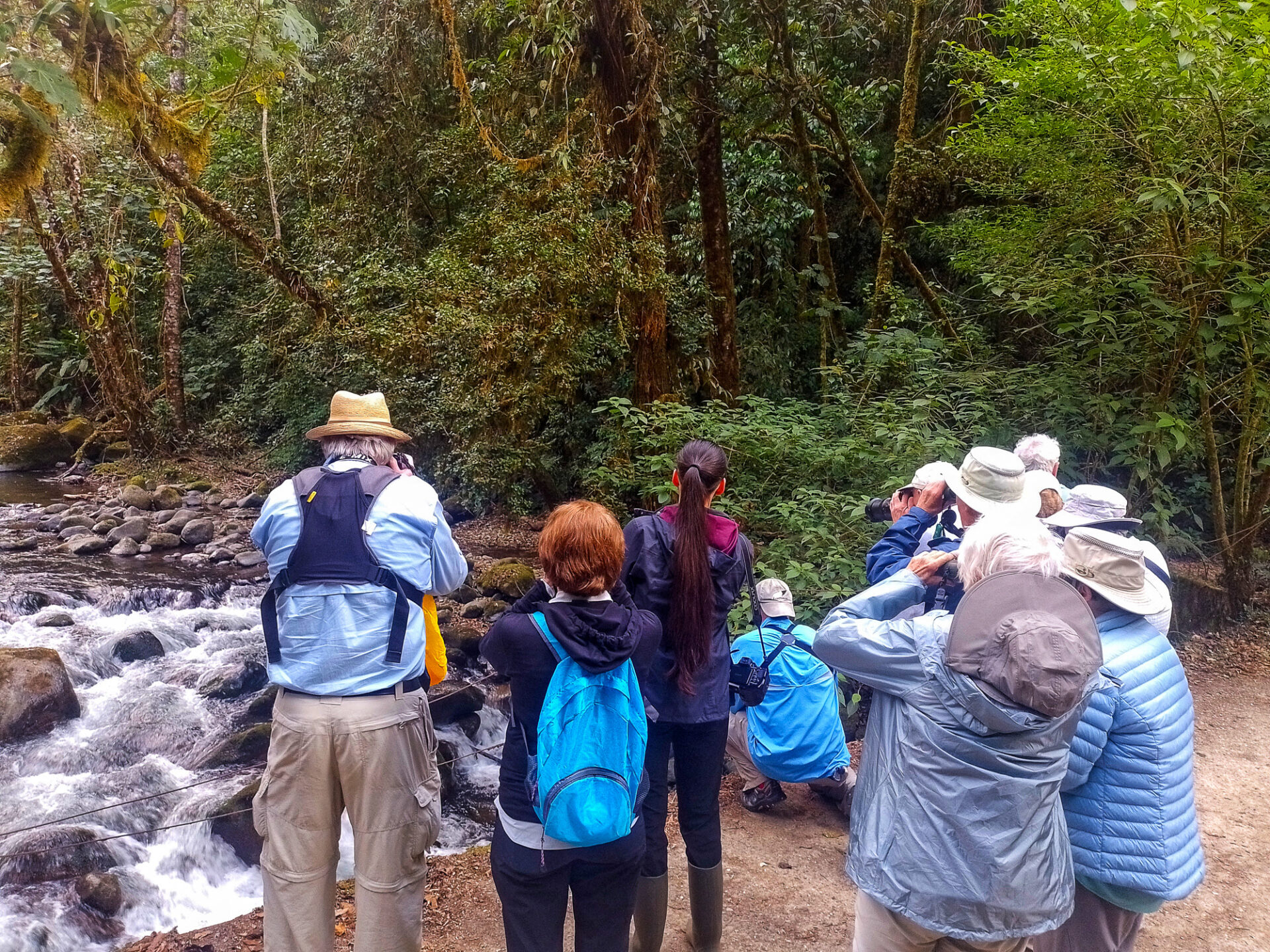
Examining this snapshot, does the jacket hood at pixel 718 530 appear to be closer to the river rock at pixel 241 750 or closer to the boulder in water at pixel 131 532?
the river rock at pixel 241 750

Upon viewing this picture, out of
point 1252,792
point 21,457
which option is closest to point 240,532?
point 21,457

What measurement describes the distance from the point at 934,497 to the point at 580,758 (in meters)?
1.68

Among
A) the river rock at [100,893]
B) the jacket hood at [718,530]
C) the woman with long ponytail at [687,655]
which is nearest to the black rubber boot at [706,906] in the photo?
the woman with long ponytail at [687,655]

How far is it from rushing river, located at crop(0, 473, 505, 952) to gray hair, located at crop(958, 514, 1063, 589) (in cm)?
395

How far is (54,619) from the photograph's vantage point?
7.45 m

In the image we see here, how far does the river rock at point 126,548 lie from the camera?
984 cm

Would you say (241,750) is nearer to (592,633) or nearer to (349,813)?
(349,813)

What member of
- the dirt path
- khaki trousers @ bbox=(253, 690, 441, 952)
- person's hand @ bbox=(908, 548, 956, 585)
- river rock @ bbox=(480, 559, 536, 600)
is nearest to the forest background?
river rock @ bbox=(480, 559, 536, 600)

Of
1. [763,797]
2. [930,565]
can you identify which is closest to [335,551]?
[930,565]

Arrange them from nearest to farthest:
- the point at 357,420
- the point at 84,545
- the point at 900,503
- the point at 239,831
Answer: the point at 357,420, the point at 900,503, the point at 239,831, the point at 84,545

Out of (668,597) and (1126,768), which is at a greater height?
(668,597)

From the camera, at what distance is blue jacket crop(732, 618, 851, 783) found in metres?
3.59

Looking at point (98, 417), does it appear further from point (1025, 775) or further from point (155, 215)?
point (1025, 775)

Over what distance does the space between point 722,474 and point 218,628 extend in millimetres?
6514
